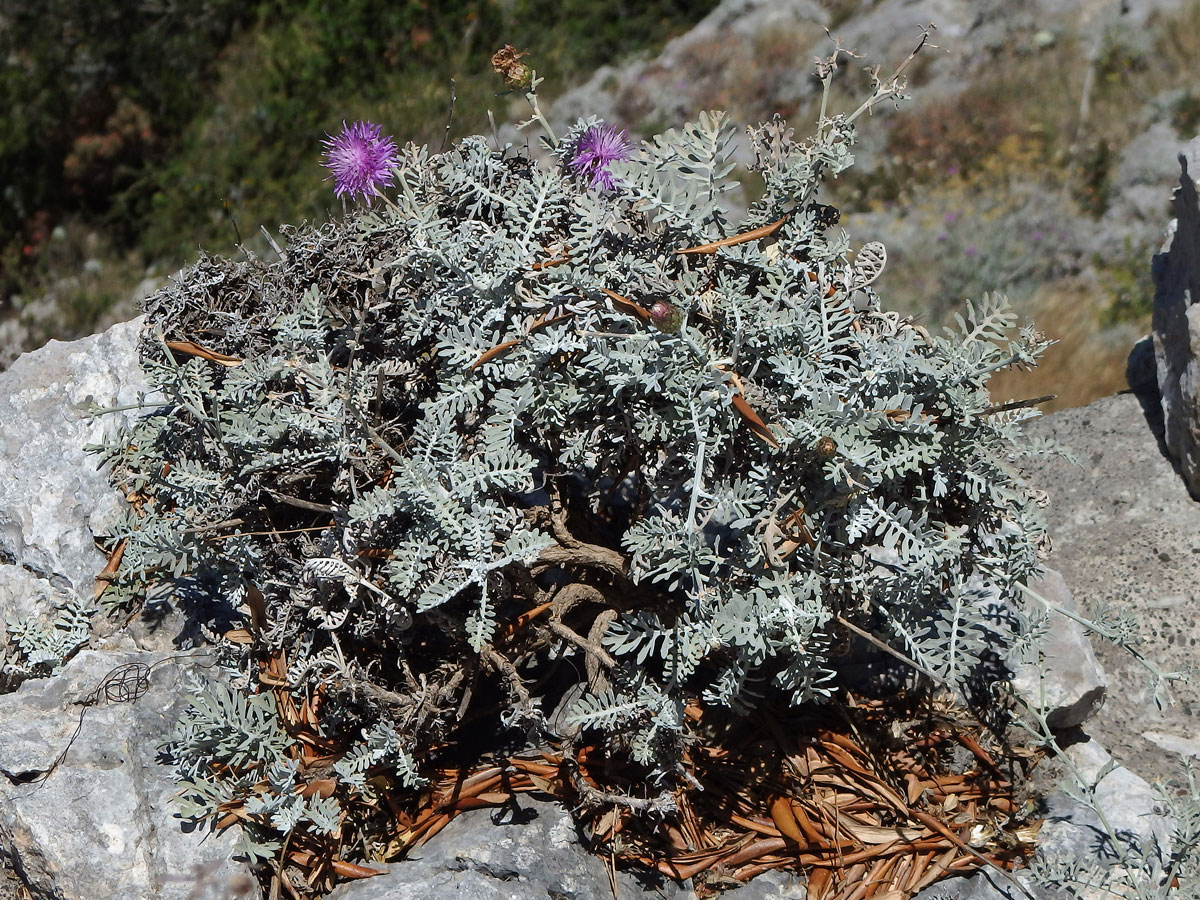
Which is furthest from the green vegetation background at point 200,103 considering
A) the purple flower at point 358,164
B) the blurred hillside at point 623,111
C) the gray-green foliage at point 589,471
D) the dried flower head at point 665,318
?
the dried flower head at point 665,318

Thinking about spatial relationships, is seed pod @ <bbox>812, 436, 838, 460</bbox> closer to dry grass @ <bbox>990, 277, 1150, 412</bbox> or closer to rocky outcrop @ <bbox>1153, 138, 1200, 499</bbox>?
rocky outcrop @ <bbox>1153, 138, 1200, 499</bbox>

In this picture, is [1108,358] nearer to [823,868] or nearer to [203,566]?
[823,868]

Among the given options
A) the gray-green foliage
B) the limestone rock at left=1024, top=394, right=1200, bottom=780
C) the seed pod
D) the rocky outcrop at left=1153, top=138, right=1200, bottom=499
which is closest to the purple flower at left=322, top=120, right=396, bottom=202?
the gray-green foliage

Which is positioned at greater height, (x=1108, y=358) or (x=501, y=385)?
(x=501, y=385)

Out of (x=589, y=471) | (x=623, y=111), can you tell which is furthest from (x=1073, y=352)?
(x=623, y=111)

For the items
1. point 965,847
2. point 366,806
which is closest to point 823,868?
point 965,847

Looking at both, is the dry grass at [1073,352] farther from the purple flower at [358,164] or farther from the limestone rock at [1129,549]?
the purple flower at [358,164]

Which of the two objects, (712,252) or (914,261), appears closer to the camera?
(712,252)
